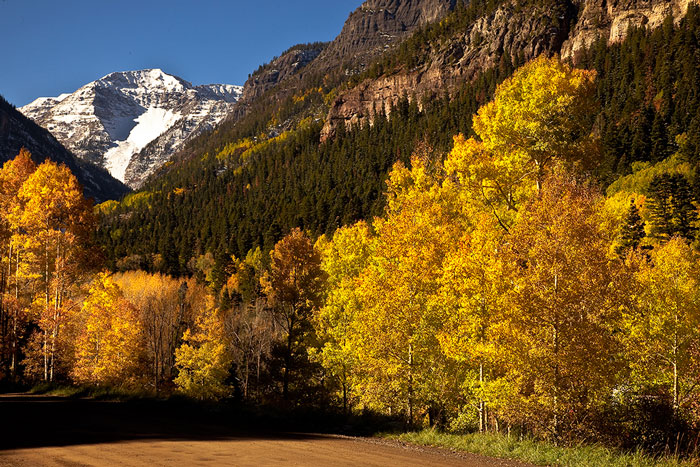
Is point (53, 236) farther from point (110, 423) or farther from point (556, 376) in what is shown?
point (556, 376)

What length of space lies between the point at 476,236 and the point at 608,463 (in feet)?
25.1

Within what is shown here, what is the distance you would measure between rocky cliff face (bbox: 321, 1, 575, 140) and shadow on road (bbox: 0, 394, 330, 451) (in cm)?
16655

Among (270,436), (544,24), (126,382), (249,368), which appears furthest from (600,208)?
(544,24)

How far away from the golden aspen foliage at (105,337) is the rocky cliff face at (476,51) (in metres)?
161

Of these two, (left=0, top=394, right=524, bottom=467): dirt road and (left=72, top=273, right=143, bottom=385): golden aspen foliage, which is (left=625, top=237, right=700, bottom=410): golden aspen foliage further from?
(left=72, top=273, right=143, bottom=385): golden aspen foliage

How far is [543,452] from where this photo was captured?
12.2 metres

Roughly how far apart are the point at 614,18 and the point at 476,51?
49.8m

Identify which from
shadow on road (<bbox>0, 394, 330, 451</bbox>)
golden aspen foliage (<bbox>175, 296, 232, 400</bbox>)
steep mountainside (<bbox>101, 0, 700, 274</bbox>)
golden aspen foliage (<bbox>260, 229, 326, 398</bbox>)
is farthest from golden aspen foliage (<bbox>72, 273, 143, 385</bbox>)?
steep mountainside (<bbox>101, 0, 700, 274</bbox>)

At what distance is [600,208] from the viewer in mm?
14773

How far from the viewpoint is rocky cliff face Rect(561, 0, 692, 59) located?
136m

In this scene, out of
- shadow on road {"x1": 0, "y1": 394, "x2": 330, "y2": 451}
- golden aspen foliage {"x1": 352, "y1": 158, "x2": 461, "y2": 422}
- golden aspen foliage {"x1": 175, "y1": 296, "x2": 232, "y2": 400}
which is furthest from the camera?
golden aspen foliage {"x1": 175, "y1": 296, "x2": 232, "y2": 400}

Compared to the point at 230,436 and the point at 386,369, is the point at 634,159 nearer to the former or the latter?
the point at 386,369

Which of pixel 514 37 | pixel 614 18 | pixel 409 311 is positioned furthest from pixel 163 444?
pixel 514 37

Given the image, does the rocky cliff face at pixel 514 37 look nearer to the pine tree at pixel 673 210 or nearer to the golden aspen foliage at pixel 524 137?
the pine tree at pixel 673 210
